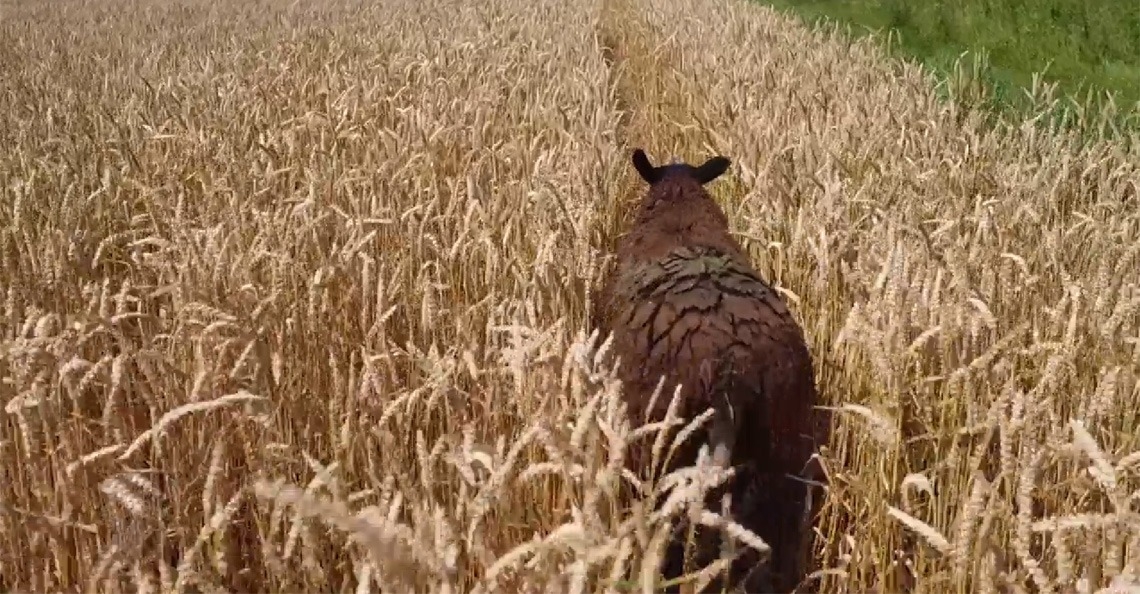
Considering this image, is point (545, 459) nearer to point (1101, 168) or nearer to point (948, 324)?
point (948, 324)

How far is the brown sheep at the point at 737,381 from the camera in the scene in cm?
172

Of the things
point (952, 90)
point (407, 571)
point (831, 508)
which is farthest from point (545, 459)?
point (952, 90)

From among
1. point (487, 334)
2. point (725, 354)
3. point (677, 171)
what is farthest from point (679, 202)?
point (725, 354)

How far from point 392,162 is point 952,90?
3075 millimetres

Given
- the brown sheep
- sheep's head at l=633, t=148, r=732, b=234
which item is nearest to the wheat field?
the brown sheep

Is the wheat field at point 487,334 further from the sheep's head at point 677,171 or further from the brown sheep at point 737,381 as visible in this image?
the sheep's head at point 677,171

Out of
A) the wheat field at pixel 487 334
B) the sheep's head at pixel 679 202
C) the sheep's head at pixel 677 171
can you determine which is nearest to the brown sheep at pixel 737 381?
the wheat field at pixel 487 334

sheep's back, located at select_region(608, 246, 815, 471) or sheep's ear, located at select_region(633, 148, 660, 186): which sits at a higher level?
sheep's ear, located at select_region(633, 148, 660, 186)

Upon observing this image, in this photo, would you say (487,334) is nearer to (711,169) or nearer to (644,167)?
(644,167)

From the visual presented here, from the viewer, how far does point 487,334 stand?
2.33 metres

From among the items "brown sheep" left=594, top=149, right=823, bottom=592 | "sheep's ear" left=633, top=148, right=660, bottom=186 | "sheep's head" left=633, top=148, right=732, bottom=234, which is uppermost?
"sheep's ear" left=633, top=148, right=660, bottom=186

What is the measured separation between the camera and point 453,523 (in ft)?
5.19

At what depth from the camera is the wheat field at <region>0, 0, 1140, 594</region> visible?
1437 millimetres

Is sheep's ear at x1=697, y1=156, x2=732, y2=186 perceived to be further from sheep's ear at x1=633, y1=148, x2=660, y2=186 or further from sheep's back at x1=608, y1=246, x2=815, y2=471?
sheep's back at x1=608, y1=246, x2=815, y2=471
